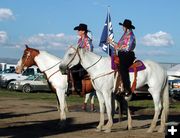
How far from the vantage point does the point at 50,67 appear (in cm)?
1224

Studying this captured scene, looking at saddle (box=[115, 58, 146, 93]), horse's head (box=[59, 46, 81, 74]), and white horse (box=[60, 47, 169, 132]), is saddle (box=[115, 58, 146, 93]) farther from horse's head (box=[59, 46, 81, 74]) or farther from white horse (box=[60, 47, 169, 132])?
horse's head (box=[59, 46, 81, 74])

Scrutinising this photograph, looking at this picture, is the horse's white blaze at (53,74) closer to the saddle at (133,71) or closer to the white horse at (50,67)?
the white horse at (50,67)

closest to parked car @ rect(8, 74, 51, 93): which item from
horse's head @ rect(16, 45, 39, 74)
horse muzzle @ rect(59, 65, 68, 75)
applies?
horse's head @ rect(16, 45, 39, 74)

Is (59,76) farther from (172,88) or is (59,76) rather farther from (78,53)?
(172,88)

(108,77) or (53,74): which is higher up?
(53,74)

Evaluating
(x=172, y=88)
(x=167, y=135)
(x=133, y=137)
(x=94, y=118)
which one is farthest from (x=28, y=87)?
(x=167, y=135)

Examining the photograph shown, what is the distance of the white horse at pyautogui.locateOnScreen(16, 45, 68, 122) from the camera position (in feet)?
39.0

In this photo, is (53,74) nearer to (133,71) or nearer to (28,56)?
(28,56)

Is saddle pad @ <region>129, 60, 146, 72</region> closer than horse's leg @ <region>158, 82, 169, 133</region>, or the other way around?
saddle pad @ <region>129, 60, 146, 72</region>

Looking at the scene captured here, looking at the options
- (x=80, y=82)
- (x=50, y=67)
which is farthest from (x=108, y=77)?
(x=50, y=67)

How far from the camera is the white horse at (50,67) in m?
11.9

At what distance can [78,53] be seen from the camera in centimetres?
1094

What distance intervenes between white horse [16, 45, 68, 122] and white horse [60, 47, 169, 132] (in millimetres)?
1038

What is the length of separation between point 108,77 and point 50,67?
7.28ft
